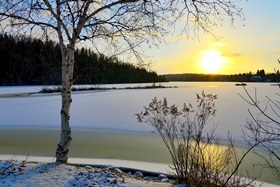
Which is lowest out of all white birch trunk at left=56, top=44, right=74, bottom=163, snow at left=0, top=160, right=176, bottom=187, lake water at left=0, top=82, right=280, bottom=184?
lake water at left=0, top=82, right=280, bottom=184

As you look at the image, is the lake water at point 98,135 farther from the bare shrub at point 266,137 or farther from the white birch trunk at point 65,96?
the white birch trunk at point 65,96

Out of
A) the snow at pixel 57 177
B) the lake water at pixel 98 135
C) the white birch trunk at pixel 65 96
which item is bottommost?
the lake water at pixel 98 135

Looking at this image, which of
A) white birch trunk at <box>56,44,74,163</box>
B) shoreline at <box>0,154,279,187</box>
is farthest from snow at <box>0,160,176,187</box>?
shoreline at <box>0,154,279,187</box>

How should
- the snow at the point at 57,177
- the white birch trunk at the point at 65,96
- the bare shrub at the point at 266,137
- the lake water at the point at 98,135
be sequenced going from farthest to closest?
the lake water at the point at 98,135
the white birch trunk at the point at 65,96
the snow at the point at 57,177
the bare shrub at the point at 266,137

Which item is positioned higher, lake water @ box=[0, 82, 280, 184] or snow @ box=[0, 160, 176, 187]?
snow @ box=[0, 160, 176, 187]

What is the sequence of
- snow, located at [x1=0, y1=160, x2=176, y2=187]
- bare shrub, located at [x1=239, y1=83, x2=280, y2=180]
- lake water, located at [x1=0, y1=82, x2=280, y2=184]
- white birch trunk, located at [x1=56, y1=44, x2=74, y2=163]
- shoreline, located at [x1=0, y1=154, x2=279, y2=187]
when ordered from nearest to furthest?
bare shrub, located at [x1=239, y1=83, x2=280, y2=180]
snow, located at [x1=0, y1=160, x2=176, y2=187]
white birch trunk, located at [x1=56, y1=44, x2=74, y2=163]
shoreline, located at [x1=0, y1=154, x2=279, y2=187]
lake water, located at [x1=0, y1=82, x2=280, y2=184]

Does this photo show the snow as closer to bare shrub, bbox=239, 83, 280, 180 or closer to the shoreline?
the shoreline

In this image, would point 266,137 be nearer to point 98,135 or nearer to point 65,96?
point 98,135

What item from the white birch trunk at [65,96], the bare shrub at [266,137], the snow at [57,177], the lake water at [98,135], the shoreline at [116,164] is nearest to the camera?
the bare shrub at [266,137]

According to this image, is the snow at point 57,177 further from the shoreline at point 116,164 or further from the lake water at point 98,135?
the lake water at point 98,135

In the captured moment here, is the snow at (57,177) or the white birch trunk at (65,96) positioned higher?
the white birch trunk at (65,96)

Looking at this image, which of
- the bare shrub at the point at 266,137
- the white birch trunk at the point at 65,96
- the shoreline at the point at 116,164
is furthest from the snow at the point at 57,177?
the bare shrub at the point at 266,137

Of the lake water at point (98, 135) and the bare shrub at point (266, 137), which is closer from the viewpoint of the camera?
the bare shrub at point (266, 137)

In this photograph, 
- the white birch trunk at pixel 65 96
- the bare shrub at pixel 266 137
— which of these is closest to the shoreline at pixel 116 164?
the white birch trunk at pixel 65 96
